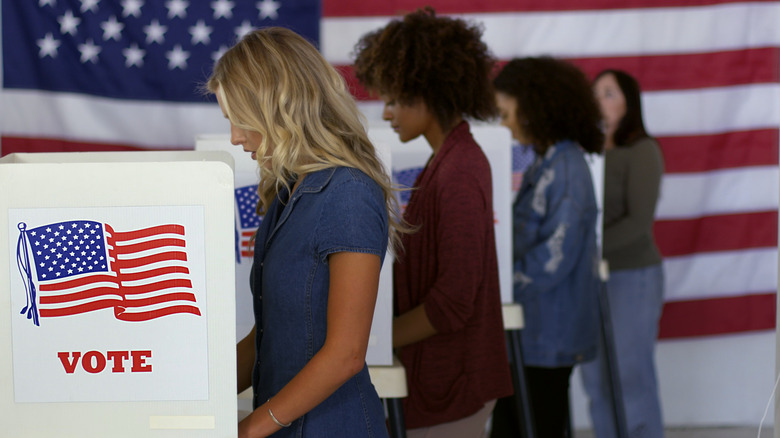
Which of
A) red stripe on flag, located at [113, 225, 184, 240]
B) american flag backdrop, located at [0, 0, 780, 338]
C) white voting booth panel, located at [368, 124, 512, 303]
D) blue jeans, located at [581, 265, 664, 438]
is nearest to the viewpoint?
red stripe on flag, located at [113, 225, 184, 240]

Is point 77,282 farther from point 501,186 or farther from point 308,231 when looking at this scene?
point 501,186

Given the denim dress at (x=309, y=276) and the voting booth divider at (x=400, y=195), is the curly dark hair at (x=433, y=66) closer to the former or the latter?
the voting booth divider at (x=400, y=195)

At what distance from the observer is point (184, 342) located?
104cm

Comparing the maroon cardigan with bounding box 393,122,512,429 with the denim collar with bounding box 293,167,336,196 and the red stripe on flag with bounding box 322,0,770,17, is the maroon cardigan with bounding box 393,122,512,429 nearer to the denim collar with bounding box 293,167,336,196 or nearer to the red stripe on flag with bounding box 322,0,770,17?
the denim collar with bounding box 293,167,336,196

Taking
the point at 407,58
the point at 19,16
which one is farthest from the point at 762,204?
the point at 19,16

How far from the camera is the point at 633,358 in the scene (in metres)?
3.18

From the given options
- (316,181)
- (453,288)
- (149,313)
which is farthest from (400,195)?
(149,313)

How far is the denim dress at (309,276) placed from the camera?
1132 mm

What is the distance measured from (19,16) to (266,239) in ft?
6.83

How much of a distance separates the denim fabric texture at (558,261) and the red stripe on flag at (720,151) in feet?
3.55

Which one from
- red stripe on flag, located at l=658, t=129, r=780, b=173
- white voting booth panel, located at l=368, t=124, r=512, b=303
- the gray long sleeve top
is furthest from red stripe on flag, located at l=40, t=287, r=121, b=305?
red stripe on flag, located at l=658, t=129, r=780, b=173

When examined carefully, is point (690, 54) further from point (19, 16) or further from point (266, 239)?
point (266, 239)

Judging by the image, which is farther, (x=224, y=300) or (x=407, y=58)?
(x=407, y=58)

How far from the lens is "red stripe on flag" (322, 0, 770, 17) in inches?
124
